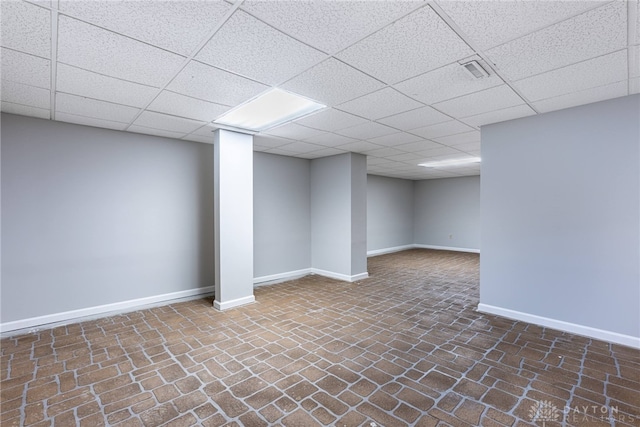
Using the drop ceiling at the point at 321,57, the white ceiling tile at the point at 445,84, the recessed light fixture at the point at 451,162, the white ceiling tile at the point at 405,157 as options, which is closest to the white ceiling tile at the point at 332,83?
the drop ceiling at the point at 321,57

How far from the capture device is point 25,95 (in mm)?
2699

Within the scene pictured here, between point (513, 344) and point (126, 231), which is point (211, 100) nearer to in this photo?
point (126, 231)

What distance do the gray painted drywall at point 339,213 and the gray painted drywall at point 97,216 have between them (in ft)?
7.03

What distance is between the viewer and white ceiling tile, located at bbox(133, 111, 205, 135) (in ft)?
10.9

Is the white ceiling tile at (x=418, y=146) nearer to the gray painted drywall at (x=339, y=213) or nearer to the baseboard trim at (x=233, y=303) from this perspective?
the gray painted drywall at (x=339, y=213)

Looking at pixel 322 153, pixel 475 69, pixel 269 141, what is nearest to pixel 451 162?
pixel 322 153

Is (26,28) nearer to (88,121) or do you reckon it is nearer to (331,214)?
(88,121)

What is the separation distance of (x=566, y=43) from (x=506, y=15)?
2.08ft

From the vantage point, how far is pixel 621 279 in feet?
9.40

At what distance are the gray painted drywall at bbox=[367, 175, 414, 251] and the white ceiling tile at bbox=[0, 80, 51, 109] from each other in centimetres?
714

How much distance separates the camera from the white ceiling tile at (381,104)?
274 cm

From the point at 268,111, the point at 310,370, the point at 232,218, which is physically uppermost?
the point at 268,111

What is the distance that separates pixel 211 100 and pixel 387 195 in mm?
7127

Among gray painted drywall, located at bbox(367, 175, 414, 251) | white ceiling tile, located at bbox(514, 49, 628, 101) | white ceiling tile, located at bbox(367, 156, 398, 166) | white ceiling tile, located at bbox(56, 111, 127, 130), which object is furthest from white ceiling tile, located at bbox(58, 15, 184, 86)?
gray painted drywall, located at bbox(367, 175, 414, 251)
